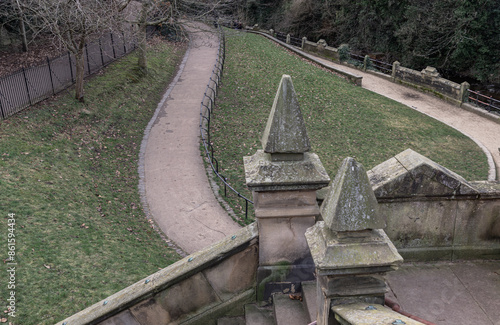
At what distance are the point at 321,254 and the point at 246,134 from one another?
13957 mm

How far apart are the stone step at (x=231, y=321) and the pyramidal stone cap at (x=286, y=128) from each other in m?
2.17

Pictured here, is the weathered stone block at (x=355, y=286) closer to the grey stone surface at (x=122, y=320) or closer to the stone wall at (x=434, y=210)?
the stone wall at (x=434, y=210)

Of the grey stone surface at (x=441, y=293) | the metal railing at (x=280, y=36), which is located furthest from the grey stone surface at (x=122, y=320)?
the metal railing at (x=280, y=36)

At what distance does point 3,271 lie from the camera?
7.81 metres

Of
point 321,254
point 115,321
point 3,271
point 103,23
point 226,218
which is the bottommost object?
point 226,218

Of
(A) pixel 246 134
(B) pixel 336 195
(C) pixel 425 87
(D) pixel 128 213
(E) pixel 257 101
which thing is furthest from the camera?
(C) pixel 425 87

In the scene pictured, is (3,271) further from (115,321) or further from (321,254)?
(321,254)

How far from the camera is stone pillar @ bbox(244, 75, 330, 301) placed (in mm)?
4852

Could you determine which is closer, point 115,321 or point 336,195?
point 336,195

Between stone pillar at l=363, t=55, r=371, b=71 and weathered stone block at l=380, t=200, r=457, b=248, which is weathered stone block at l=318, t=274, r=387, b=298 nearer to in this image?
weathered stone block at l=380, t=200, r=457, b=248

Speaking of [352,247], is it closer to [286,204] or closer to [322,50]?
[286,204]

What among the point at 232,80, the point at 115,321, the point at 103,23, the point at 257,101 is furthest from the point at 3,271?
the point at 232,80

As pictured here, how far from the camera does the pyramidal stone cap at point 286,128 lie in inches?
190

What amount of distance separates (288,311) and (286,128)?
2146 millimetres
